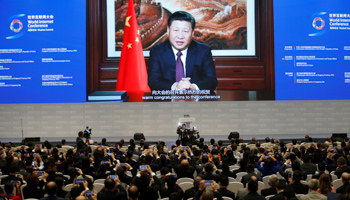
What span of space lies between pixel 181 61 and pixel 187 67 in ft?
1.21

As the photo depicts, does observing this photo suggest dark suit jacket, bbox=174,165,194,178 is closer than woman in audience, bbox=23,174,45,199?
No

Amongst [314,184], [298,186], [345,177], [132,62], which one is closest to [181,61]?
[132,62]

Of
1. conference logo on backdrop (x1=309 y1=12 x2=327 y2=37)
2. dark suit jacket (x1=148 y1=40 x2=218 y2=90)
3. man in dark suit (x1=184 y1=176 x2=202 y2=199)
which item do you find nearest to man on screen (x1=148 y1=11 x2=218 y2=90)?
dark suit jacket (x1=148 y1=40 x2=218 y2=90)

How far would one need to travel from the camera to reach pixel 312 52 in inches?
698

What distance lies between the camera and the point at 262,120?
61.6ft

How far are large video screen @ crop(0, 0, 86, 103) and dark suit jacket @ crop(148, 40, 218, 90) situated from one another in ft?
10.2

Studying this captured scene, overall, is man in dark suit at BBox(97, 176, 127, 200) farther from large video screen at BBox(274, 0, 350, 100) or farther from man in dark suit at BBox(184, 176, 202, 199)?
large video screen at BBox(274, 0, 350, 100)

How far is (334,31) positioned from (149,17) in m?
8.22

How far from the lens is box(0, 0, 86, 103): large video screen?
17.7 m

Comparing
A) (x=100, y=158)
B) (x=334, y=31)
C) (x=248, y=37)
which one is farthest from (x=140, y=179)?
(x=334, y=31)

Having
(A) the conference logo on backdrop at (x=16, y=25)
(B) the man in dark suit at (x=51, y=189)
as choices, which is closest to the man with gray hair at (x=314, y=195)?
(B) the man in dark suit at (x=51, y=189)

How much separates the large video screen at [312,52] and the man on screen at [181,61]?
3156 mm

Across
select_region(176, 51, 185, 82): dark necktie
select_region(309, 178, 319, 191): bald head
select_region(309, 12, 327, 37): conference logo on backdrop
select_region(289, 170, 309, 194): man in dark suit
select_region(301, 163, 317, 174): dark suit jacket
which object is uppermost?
select_region(309, 12, 327, 37): conference logo on backdrop

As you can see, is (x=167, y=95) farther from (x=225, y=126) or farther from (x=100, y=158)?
(x=100, y=158)
